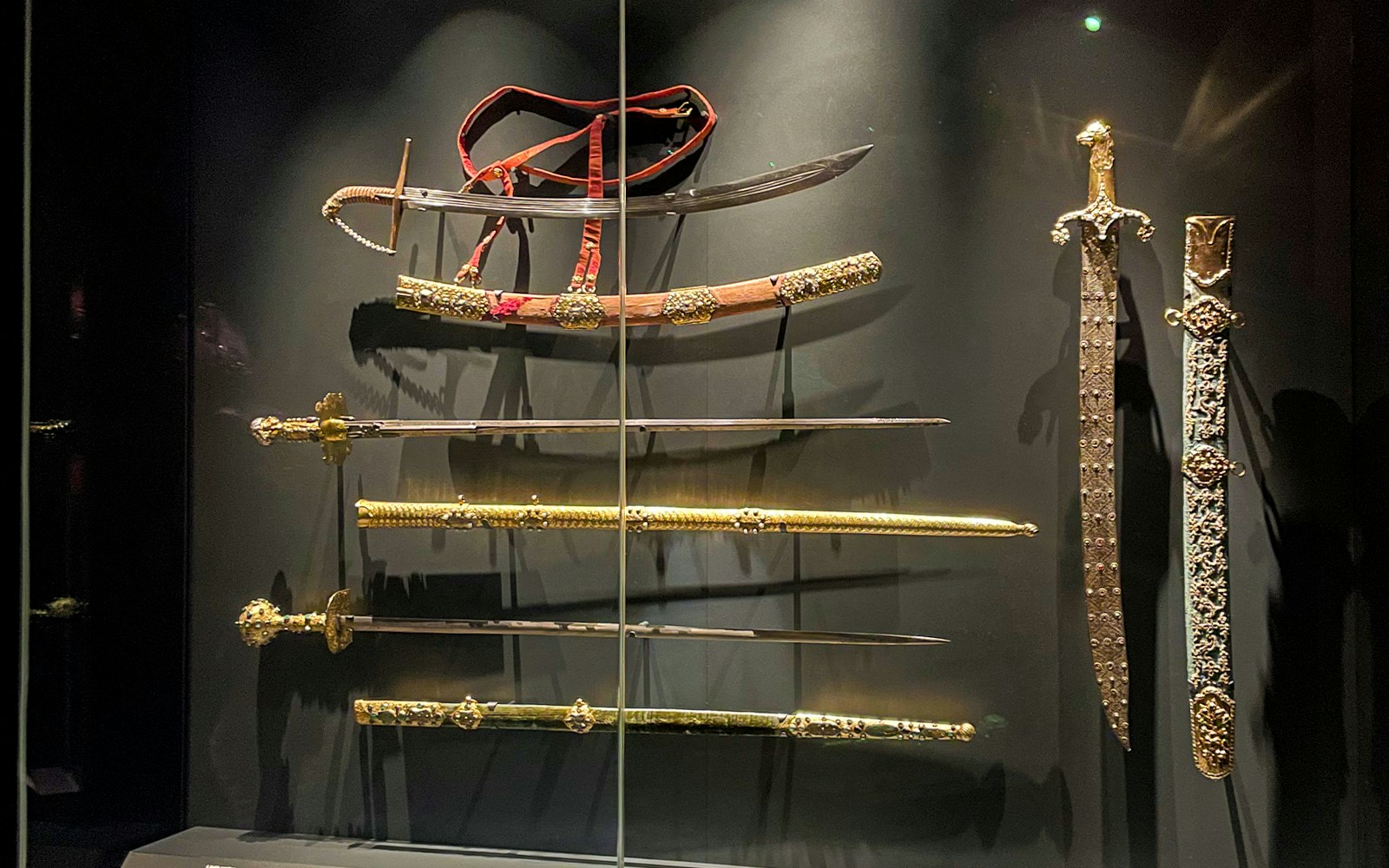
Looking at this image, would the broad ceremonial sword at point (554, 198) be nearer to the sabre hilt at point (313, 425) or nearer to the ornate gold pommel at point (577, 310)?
the ornate gold pommel at point (577, 310)

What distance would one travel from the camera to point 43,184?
177 centimetres

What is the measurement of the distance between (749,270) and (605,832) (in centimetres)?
98

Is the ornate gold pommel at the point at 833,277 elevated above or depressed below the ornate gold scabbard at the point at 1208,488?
above

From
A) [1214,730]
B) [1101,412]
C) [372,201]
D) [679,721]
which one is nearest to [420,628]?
[679,721]

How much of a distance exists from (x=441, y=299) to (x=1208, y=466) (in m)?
1.29

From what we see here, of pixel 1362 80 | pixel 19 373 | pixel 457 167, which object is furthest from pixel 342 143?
pixel 1362 80

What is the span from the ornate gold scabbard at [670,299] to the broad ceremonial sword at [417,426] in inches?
6.9

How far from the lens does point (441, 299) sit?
184 cm

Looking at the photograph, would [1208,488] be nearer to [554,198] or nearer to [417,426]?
[554,198]

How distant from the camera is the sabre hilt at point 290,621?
184 centimetres

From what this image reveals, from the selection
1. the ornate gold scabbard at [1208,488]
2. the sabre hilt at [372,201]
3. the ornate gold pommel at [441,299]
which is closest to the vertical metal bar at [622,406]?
the ornate gold pommel at [441,299]

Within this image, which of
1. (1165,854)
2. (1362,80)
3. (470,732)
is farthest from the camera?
(470,732)

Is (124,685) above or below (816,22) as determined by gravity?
below

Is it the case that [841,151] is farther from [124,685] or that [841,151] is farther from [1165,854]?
[124,685]
